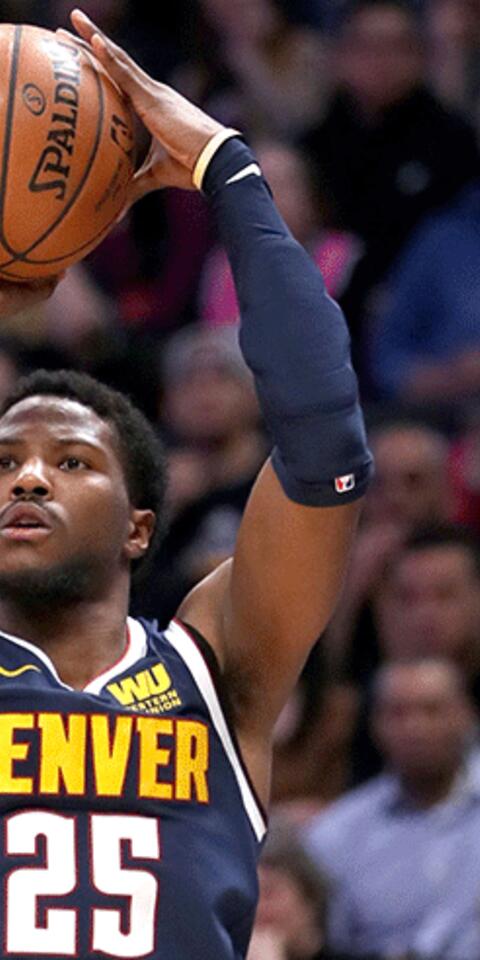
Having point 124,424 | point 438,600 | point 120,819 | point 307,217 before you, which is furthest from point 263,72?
point 120,819

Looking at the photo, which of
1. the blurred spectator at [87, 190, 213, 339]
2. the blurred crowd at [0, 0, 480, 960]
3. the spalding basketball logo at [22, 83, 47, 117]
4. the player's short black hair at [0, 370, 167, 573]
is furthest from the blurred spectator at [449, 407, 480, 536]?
the spalding basketball logo at [22, 83, 47, 117]

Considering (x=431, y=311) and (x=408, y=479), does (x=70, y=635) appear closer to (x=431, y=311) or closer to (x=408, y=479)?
(x=408, y=479)

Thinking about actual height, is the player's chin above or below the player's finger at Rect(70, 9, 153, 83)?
below

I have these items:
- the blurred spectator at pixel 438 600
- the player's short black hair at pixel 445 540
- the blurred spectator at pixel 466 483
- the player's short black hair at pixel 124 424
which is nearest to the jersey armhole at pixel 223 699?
the player's short black hair at pixel 124 424

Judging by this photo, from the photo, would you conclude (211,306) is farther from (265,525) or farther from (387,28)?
(265,525)

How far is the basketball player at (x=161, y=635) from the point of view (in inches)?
120

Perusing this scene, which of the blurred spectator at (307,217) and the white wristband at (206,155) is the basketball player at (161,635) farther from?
the blurred spectator at (307,217)

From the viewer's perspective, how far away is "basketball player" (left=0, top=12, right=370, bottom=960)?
3.05m

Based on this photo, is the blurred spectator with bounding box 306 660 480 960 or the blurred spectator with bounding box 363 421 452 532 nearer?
the blurred spectator with bounding box 306 660 480 960

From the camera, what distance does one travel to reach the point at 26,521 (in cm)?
330

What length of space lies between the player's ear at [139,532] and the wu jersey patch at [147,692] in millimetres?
257

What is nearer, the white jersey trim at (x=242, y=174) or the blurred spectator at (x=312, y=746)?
the white jersey trim at (x=242, y=174)

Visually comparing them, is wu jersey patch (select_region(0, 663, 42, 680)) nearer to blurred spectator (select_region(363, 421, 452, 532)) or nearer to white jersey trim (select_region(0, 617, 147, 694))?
white jersey trim (select_region(0, 617, 147, 694))

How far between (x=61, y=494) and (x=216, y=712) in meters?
0.43
